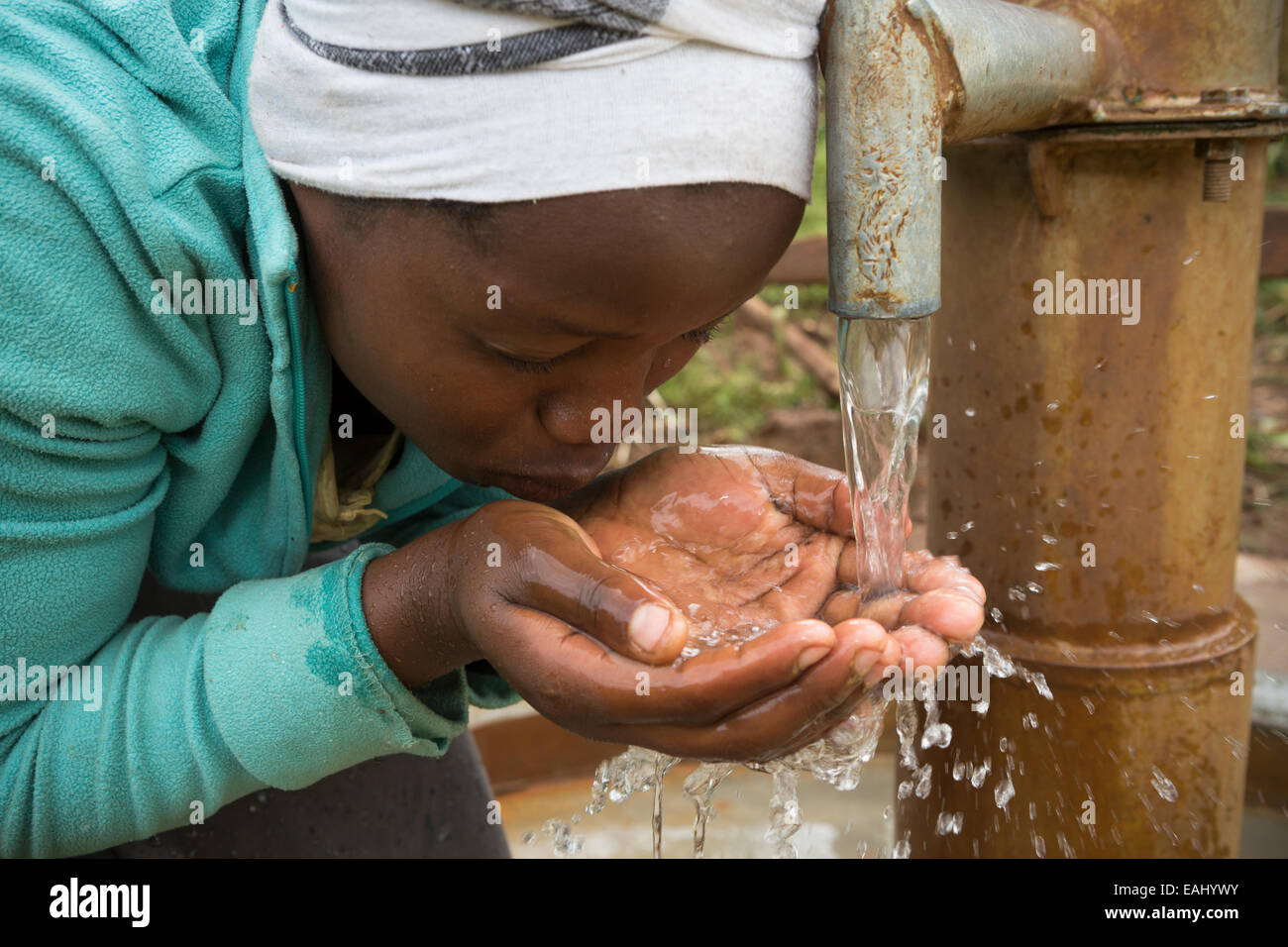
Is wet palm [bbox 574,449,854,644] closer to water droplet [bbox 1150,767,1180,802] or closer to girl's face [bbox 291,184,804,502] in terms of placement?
girl's face [bbox 291,184,804,502]

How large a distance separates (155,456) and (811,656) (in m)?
0.67

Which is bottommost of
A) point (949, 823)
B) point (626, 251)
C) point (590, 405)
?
point (949, 823)

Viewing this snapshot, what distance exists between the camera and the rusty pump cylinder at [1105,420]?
1.29 meters

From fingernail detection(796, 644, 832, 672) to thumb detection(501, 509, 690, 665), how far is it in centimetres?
10

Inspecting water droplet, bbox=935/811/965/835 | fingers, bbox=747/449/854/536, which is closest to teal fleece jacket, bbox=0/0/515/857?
fingers, bbox=747/449/854/536

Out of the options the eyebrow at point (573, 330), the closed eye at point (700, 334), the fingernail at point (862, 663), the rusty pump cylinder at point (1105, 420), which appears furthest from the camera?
the rusty pump cylinder at point (1105, 420)

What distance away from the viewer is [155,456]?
121 cm

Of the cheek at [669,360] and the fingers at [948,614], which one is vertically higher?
the cheek at [669,360]

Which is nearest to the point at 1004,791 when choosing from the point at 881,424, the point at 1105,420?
the point at 1105,420

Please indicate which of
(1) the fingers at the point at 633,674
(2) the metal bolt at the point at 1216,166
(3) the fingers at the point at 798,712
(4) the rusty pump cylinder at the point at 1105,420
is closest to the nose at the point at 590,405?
(1) the fingers at the point at 633,674

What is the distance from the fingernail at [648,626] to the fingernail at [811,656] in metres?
0.11

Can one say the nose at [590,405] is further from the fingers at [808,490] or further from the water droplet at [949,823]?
the water droplet at [949,823]

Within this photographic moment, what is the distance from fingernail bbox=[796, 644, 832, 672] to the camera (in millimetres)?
925

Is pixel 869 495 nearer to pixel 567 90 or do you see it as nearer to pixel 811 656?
pixel 811 656
